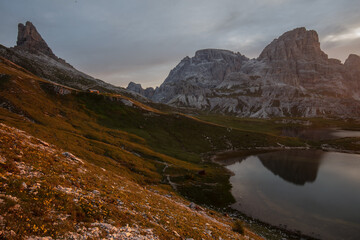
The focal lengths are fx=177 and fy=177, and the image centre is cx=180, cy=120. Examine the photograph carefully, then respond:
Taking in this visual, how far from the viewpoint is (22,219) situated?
9.78 m

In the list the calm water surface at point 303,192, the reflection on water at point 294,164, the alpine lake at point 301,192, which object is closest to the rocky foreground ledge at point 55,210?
the alpine lake at point 301,192

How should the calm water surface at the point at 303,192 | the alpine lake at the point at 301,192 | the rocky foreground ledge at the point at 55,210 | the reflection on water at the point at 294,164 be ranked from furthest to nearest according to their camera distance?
the reflection on water at the point at 294,164 < the calm water surface at the point at 303,192 < the alpine lake at the point at 301,192 < the rocky foreground ledge at the point at 55,210

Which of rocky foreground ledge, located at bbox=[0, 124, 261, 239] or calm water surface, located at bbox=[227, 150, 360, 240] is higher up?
rocky foreground ledge, located at bbox=[0, 124, 261, 239]

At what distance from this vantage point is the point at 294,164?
3602 inches

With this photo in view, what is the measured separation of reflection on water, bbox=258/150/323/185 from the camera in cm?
7500

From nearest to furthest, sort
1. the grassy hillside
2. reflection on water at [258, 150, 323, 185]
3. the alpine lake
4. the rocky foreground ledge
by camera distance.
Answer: the rocky foreground ledge, the alpine lake, the grassy hillside, reflection on water at [258, 150, 323, 185]

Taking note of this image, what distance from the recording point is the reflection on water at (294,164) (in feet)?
246

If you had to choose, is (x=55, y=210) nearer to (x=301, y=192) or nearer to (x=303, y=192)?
(x=301, y=192)

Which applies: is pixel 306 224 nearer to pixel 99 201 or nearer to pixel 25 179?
pixel 99 201

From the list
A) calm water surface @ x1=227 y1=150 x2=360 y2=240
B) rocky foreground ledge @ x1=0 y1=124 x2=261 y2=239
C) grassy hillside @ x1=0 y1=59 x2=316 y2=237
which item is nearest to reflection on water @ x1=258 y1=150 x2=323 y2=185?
calm water surface @ x1=227 y1=150 x2=360 y2=240

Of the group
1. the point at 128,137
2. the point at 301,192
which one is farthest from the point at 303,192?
the point at 128,137

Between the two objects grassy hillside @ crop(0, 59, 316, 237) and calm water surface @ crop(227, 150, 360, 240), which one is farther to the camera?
grassy hillside @ crop(0, 59, 316, 237)

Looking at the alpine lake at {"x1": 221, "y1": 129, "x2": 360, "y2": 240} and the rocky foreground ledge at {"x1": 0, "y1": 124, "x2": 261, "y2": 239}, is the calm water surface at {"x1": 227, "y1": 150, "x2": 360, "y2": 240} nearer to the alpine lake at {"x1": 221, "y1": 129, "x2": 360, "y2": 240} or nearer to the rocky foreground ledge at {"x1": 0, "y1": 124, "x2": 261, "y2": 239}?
the alpine lake at {"x1": 221, "y1": 129, "x2": 360, "y2": 240}

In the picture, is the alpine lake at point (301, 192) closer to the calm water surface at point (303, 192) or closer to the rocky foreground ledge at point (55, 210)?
the calm water surface at point (303, 192)
